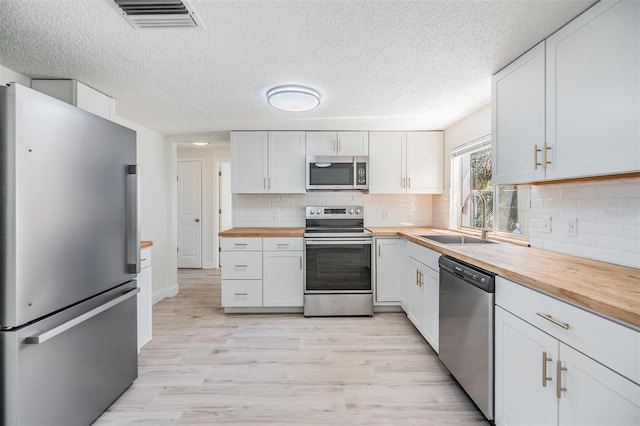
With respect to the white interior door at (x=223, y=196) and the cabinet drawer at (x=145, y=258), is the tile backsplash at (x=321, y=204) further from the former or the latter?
the white interior door at (x=223, y=196)

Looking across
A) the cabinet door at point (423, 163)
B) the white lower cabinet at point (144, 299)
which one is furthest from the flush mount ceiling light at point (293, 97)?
the cabinet door at point (423, 163)

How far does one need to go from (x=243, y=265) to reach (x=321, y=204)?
49.6 inches

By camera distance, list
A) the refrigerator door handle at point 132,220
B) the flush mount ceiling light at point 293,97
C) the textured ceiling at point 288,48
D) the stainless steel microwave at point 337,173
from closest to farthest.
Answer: the textured ceiling at point 288,48
the refrigerator door handle at point 132,220
the flush mount ceiling light at point 293,97
the stainless steel microwave at point 337,173

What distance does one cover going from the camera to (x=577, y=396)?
1040 mm

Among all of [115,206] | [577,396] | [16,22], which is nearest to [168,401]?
[115,206]

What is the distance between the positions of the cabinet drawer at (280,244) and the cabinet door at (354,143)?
1226 mm

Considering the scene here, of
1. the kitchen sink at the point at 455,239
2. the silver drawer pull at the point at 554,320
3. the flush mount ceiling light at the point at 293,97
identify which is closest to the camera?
the silver drawer pull at the point at 554,320

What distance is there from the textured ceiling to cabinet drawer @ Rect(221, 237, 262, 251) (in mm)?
1397

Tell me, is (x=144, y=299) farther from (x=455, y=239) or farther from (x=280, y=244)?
(x=455, y=239)

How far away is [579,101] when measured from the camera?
137 cm

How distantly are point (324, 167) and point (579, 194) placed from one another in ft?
7.71

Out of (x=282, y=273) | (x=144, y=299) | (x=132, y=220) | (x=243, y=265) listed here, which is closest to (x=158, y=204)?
(x=243, y=265)

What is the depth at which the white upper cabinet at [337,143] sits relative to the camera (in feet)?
11.6

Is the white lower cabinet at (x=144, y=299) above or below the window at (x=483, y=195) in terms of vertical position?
below
